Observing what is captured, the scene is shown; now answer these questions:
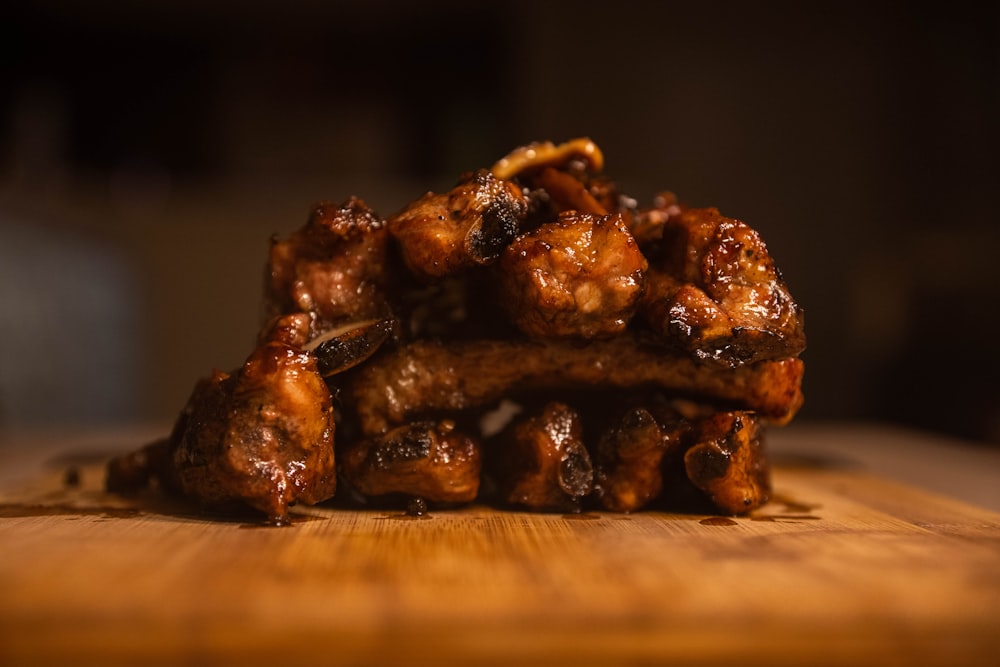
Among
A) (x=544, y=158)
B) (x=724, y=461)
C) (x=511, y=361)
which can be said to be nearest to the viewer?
(x=724, y=461)

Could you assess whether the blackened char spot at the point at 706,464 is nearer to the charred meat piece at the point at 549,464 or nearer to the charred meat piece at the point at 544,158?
the charred meat piece at the point at 549,464

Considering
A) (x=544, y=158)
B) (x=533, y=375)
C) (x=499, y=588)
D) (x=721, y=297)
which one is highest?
(x=544, y=158)

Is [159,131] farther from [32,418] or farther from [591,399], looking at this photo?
[591,399]

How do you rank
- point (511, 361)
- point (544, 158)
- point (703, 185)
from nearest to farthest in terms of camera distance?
1. point (511, 361)
2. point (544, 158)
3. point (703, 185)

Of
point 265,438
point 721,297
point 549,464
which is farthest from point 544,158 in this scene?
point 265,438

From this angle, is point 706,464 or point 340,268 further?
point 340,268

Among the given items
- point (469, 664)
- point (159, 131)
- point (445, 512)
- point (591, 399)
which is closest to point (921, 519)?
point (591, 399)

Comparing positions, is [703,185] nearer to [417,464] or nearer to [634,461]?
[634,461]
